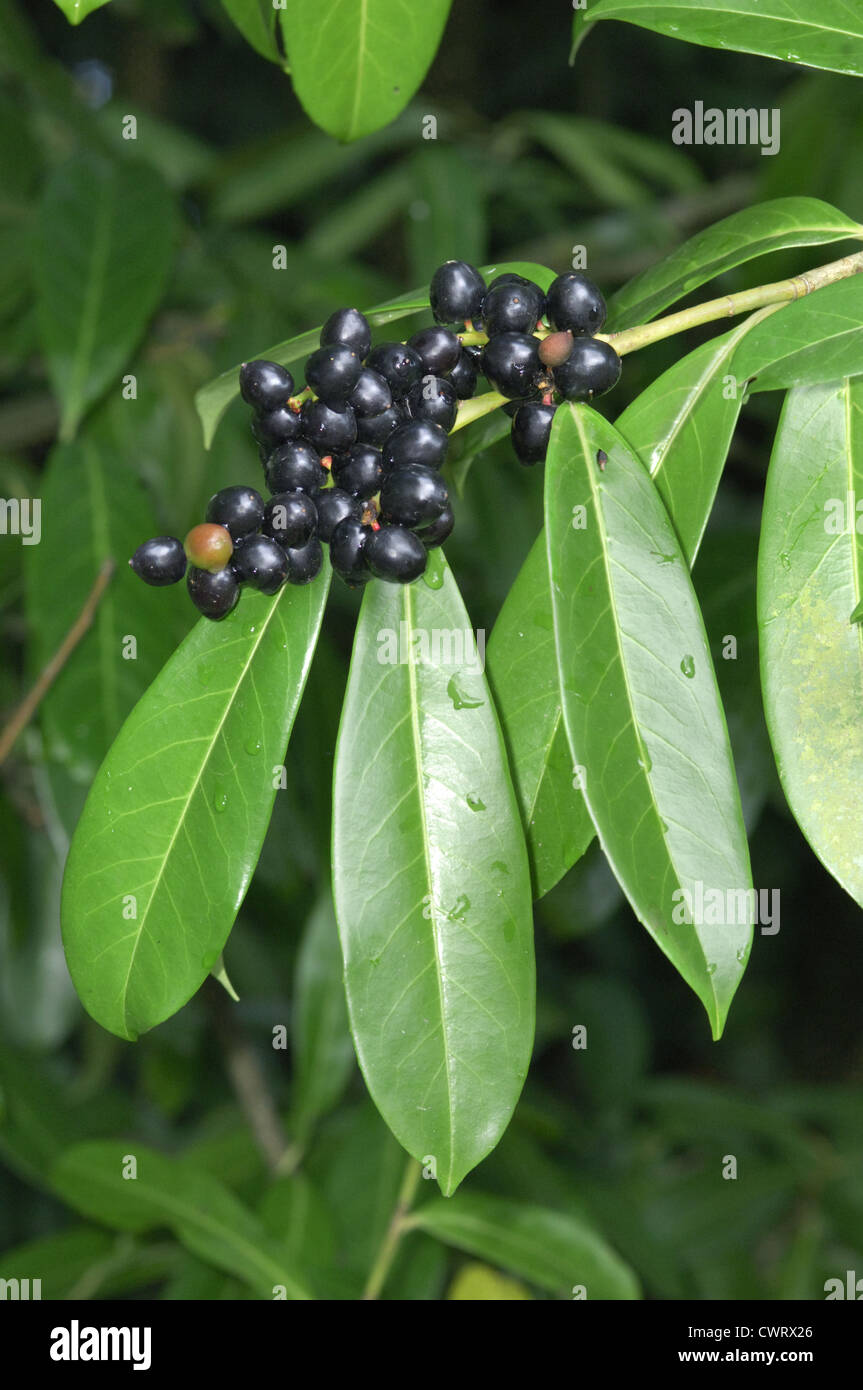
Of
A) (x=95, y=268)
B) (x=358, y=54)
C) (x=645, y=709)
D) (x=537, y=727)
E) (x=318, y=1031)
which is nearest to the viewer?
(x=645, y=709)

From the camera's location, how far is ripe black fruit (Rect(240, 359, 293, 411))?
75 centimetres

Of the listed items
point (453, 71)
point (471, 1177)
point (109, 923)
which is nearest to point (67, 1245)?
point (471, 1177)

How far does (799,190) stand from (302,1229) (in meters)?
1.71

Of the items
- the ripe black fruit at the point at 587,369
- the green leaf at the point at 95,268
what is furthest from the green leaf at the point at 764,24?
the green leaf at the point at 95,268

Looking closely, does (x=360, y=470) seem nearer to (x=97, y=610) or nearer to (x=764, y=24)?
(x=764, y=24)

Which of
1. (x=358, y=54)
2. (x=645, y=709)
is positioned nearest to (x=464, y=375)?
(x=645, y=709)

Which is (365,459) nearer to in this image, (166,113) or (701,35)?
(701,35)

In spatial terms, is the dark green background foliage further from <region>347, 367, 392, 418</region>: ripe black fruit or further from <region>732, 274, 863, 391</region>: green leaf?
<region>347, 367, 392, 418</region>: ripe black fruit

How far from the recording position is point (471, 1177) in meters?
1.86

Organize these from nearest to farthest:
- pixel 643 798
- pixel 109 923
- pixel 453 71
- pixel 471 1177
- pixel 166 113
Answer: pixel 643 798 < pixel 109 923 < pixel 471 1177 < pixel 453 71 < pixel 166 113

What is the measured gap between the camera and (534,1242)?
4.69 ft

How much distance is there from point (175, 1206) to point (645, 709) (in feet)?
3.52

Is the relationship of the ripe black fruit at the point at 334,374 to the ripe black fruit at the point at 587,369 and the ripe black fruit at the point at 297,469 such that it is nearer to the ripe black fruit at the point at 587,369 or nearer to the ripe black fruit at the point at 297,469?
the ripe black fruit at the point at 297,469

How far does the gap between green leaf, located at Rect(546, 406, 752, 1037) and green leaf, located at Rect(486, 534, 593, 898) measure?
8 centimetres
